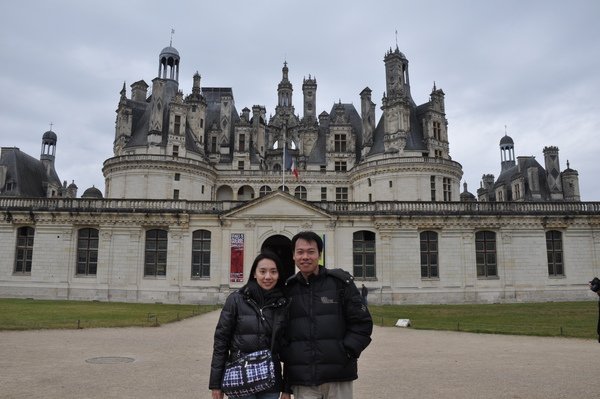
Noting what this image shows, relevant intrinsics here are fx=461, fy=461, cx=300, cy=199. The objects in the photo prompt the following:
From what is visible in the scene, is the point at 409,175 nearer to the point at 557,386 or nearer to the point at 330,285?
the point at 557,386

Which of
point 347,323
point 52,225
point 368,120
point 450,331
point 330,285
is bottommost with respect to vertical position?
point 450,331

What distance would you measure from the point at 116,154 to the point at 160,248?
1828 cm

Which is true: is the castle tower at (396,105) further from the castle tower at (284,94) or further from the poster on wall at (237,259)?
the castle tower at (284,94)

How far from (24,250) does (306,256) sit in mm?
37172

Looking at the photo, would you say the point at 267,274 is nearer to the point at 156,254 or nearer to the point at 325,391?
the point at 325,391

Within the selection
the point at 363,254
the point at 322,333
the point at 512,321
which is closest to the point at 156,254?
the point at 363,254

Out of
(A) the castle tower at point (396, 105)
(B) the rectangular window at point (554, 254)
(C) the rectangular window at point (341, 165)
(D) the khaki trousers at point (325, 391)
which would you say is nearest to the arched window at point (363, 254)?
(B) the rectangular window at point (554, 254)

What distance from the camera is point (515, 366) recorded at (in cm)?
1105

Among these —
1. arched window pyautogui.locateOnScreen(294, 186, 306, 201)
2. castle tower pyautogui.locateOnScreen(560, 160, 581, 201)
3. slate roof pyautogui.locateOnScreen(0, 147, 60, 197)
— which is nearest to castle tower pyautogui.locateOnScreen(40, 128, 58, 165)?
slate roof pyautogui.locateOnScreen(0, 147, 60, 197)

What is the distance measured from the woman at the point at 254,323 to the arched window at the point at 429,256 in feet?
106

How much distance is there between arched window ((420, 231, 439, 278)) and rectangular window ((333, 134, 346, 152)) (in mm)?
19307

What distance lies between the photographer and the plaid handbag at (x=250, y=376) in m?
4.43

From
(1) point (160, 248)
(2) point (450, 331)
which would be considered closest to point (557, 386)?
(2) point (450, 331)

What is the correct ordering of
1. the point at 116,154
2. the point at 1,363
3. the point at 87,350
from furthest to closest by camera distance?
the point at 116,154, the point at 87,350, the point at 1,363
